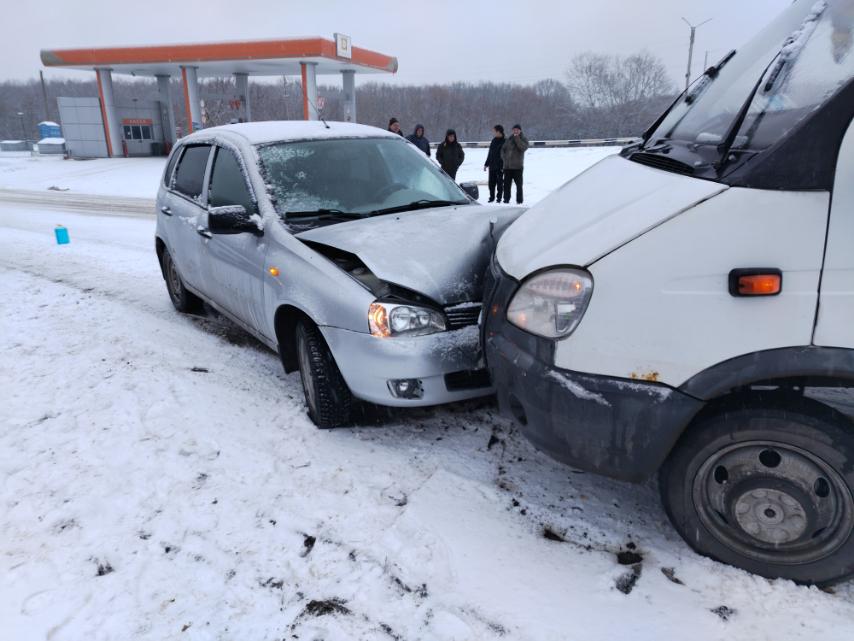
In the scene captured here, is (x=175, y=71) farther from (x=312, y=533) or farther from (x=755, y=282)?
(x=755, y=282)

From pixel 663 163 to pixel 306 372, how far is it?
2346 mm

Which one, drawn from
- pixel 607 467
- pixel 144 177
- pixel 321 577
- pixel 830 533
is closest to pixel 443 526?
pixel 321 577

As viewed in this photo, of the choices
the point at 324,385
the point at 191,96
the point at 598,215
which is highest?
the point at 191,96

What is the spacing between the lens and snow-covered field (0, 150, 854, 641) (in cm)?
224

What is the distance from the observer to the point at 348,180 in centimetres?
437

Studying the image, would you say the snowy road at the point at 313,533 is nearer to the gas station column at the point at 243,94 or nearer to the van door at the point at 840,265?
the van door at the point at 840,265

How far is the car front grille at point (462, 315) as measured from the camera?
3285mm

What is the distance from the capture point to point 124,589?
8.00 feet

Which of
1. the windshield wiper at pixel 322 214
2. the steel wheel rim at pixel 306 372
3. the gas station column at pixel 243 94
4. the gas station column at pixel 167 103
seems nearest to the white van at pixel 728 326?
the steel wheel rim at pixel 306 372

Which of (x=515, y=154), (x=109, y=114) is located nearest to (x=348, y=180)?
(x=515, y=154)

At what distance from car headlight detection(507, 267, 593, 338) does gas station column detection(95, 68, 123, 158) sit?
38080 mm

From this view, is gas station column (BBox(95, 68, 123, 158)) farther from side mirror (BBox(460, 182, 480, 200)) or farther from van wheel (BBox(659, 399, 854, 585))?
van wheel (BBox(659, 399, 854, 585))

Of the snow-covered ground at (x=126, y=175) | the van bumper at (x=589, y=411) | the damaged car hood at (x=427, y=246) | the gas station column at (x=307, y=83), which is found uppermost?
the gas station column at (x=307, y=83)

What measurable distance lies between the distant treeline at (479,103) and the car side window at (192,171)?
56.9 m
